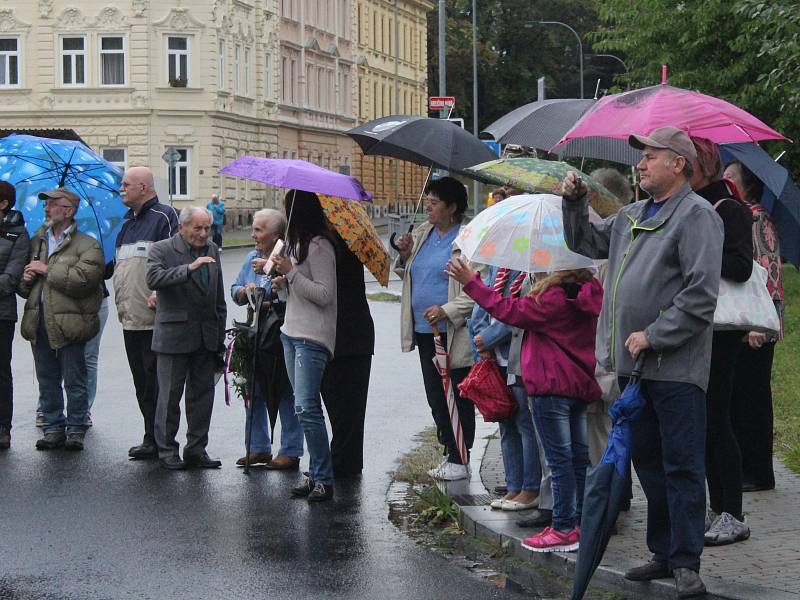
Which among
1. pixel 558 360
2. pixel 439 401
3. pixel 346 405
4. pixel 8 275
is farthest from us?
pixel 8 275

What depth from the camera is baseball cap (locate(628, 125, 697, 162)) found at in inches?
→ 259

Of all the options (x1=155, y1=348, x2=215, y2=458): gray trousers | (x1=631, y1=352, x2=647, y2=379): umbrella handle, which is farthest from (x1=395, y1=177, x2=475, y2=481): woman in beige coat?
(x1=631, y1=352, x2=647, y2=379): umbrella handle

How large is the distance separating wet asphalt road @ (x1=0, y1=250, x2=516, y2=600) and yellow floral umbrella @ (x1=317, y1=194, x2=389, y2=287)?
1410mm

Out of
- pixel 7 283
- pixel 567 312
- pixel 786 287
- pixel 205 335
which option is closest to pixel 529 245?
pixel 567 312

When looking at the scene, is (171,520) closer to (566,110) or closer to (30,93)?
(566,110)

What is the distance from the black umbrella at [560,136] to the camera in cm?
913

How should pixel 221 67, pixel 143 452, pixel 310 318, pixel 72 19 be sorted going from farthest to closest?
pixel 221 67 < pixel 72 19 < pixel 143 452 < pixel 310 318

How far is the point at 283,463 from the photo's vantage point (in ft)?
34.8

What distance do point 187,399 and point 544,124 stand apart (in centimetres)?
318

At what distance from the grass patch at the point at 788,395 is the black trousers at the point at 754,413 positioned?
71 centimetres

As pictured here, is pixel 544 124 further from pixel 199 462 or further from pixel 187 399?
pixel 199 462

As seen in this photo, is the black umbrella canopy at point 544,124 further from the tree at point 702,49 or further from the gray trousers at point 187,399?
the tree at point 702,49

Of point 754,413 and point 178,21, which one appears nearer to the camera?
point 754,413

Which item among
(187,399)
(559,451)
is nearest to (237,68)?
(187,399)
